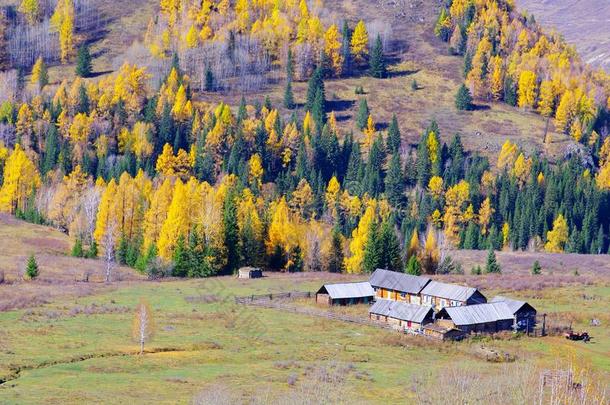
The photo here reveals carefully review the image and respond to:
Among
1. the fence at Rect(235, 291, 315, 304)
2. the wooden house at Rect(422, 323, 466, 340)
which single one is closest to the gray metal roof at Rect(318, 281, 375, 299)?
the fence at Rect(235, 291, 315, 304)

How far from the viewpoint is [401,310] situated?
84062mm

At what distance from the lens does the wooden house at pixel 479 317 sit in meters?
81.5

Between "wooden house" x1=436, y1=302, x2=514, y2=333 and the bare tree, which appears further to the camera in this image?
"wooden house" x1=436, y1=302, x2=514, y2=333

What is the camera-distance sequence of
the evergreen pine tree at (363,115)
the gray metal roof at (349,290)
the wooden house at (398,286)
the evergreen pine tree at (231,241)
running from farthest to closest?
the evergreen pine tree at (363,115) → the evergreen pine tree at (231,241) → the wooden house at (398,286) → the gray metal roof at (349,290)

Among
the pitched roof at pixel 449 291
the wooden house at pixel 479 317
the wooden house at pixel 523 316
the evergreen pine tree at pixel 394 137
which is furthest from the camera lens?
the evergreen pine tree at pixel 394 137

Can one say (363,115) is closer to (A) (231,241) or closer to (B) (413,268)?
A: (B) (413,268)

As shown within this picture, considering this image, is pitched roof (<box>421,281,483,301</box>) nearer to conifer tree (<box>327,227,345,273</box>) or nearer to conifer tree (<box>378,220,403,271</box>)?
conifer tree (<box>378,220,403,271</box>)

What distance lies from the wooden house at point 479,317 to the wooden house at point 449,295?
474cm

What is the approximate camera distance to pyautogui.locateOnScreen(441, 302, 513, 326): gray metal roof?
268 feet

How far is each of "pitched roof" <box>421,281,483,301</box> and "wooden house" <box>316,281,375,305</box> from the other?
5642 millimetres

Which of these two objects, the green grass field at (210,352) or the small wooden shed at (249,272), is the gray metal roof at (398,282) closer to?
the green grass field at (210,352)

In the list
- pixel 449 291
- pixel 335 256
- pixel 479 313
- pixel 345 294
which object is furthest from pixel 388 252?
pixel 479 313

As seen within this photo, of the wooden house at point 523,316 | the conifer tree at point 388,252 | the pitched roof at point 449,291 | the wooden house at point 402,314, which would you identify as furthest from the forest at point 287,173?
the wooden house at point 523,316

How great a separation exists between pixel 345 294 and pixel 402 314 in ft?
38.5
